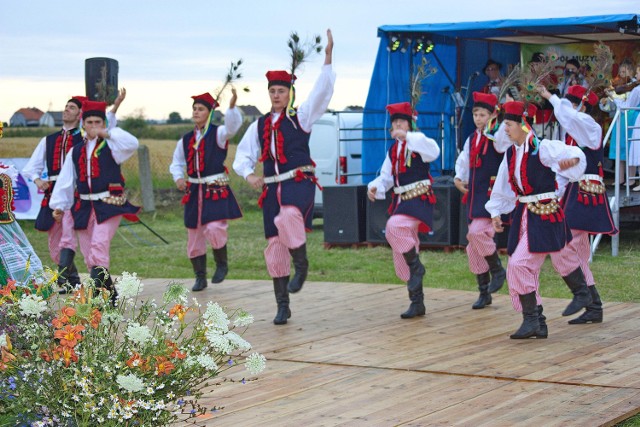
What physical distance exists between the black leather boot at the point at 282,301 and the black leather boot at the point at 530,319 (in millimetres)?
1673

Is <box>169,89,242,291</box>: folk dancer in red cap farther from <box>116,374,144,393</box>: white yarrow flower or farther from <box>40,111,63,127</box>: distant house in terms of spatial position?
<box>40,111,63,127</box>: distant house

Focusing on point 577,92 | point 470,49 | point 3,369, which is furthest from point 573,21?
point 3,369

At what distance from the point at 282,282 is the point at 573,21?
6010 millimetres

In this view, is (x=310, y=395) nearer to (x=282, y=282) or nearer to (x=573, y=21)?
(x=282, y=282)

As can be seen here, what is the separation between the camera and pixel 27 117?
25.2 meters

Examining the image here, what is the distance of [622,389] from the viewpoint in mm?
4988

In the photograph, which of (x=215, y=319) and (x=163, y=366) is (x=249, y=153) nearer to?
(x=215, y=319)

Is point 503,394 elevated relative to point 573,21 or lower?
lower

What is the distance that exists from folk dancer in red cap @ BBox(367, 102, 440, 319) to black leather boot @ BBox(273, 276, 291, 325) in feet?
2.58

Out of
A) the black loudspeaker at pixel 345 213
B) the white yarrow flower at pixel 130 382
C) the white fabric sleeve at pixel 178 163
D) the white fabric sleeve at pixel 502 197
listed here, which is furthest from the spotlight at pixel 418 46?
the white yarrow flower at pixel 130 382

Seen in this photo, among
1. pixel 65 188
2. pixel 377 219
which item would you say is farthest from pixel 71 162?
pixel 377 219

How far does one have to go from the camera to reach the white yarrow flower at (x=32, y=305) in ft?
11.0

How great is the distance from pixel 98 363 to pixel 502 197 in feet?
12.6

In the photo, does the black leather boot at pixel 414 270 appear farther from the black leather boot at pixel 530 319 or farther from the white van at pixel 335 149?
the white van at pixel 335 149
